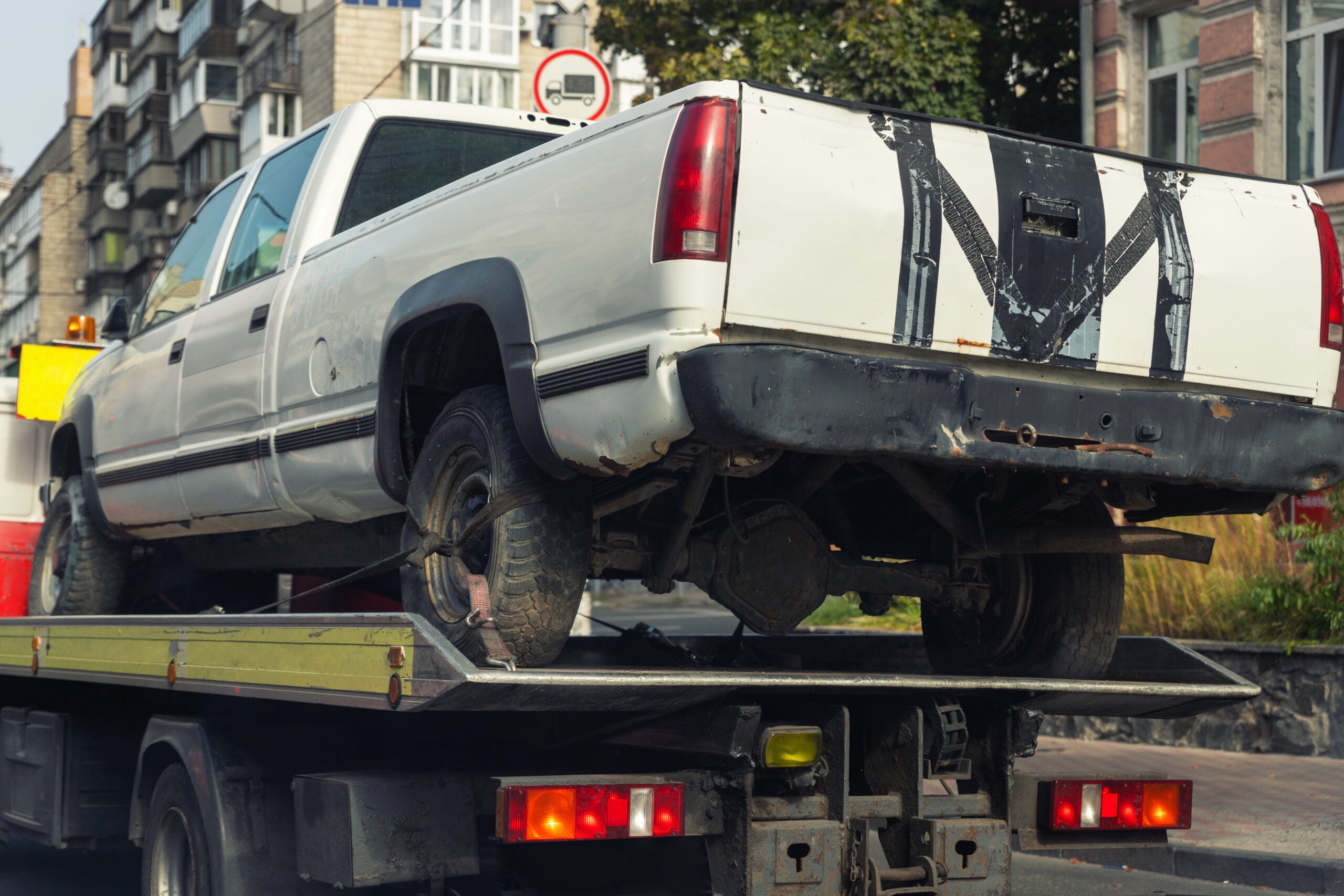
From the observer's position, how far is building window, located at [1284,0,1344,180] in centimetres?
1479

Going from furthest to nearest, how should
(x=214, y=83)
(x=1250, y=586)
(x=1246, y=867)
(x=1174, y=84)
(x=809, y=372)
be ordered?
(x=214, y=83) < (x=1174, y=84) < (x=1250, y=586) < (x=1246, y=867) < (x=809, y=372)

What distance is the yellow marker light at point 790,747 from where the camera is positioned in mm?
3727

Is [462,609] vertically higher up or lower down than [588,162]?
lower down

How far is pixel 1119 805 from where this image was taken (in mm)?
4578

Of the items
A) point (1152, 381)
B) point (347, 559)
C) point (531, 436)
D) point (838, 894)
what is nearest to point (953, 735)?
point (838, 894)

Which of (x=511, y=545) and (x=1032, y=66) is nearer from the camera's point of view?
(x=511, y=545)

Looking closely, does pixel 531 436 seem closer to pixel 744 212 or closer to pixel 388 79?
pixel 744 212

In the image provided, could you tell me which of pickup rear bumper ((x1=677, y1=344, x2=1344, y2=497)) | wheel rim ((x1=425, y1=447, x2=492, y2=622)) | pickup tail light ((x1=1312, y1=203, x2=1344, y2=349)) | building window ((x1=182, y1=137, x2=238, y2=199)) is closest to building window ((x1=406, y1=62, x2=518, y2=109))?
building window ((x1=182, y1=137, x2=238, y2=199))

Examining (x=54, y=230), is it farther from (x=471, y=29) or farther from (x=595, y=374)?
(x=595, y=374)

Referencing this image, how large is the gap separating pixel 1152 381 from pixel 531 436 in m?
1.59

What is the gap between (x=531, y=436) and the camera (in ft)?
13.1

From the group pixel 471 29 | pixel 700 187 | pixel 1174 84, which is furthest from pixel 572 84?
pixel 471 29

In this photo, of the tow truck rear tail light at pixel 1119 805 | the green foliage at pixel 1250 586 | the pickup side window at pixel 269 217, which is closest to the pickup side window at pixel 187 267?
the pickup side window at pixel 269 217

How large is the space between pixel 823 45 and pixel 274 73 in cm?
2975
